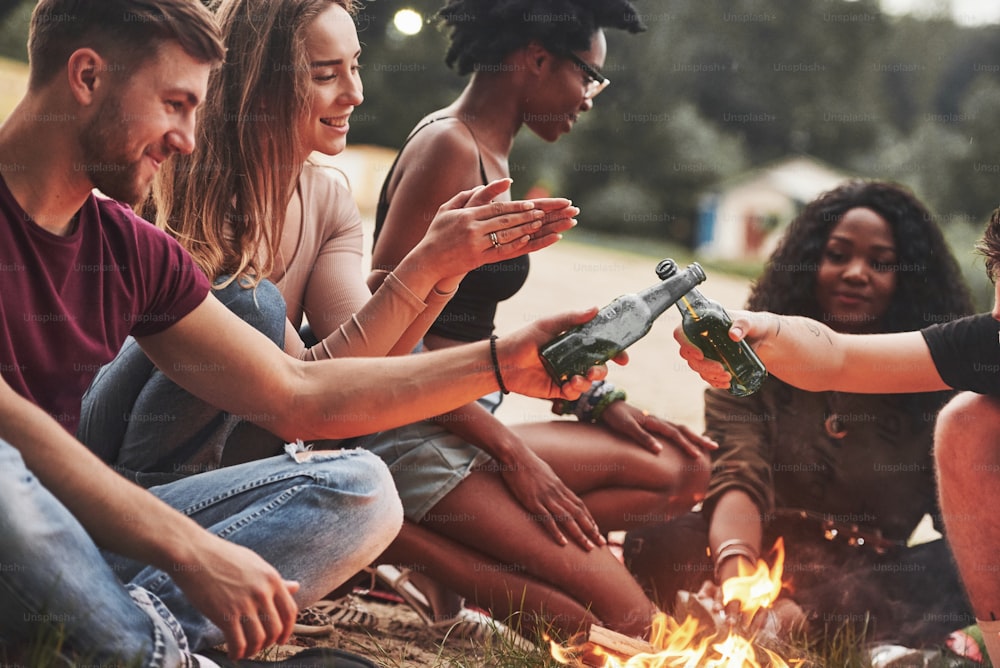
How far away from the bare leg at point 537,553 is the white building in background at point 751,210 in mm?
22244

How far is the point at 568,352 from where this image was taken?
8.41ft

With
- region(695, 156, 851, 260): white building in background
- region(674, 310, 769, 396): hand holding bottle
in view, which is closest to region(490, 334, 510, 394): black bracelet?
region(674, 310, 769, 396): hand holding bottle

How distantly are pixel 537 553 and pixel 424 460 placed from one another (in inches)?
17.0

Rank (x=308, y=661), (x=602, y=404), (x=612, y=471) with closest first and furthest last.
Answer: (x=308, y=661)
(x=612, y=471)
(x=602, y=404)

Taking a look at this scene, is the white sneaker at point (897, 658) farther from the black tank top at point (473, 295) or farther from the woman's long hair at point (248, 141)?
the woman's long hair at point (248, 141)

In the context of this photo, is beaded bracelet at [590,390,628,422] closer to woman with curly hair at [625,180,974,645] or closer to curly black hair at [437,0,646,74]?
woman with curly hair at [625,180,974,645]

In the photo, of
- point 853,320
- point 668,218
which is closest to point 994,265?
point 853,320

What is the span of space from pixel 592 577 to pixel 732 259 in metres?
22.2

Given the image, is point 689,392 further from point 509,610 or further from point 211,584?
point 211,584

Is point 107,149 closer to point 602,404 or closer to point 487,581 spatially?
point 487,581

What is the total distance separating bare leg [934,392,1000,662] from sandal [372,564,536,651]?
1.22 metres

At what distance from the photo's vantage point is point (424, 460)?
3312 millimetres

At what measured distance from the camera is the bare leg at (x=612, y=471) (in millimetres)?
3574

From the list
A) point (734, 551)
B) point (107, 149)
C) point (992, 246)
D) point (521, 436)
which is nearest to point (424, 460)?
point (521, 436)
